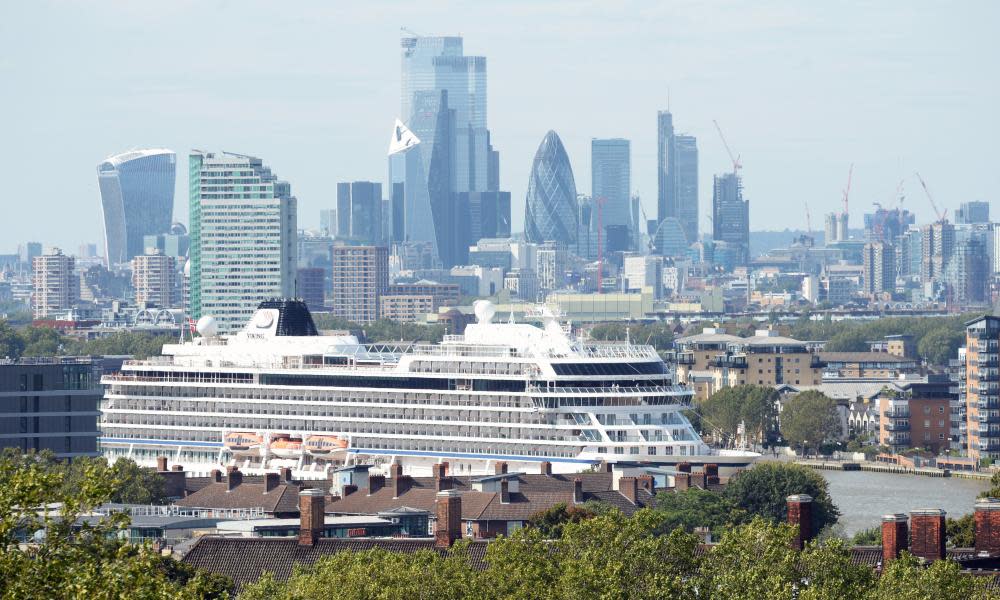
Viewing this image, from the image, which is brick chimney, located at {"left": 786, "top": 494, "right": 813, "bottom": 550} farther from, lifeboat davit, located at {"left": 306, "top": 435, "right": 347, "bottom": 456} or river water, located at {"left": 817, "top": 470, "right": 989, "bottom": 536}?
lifeboat davit, located at {"left": 306, "top": 435, "right": 347, "bottom": 456}

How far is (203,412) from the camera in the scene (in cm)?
9094

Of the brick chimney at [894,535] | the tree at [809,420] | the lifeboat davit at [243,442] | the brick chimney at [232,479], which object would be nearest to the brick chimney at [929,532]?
the brick chimney at [894,535]

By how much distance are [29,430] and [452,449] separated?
17.7 m

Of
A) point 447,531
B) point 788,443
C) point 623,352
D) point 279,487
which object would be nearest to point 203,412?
point 623,352

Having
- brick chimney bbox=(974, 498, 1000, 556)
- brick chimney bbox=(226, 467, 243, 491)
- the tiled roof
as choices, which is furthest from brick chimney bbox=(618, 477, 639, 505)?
brick chimney bbox=(974, 498, 1000, 556)

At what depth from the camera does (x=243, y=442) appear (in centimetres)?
8881

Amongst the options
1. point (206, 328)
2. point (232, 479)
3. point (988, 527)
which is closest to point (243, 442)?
point (206, 328)

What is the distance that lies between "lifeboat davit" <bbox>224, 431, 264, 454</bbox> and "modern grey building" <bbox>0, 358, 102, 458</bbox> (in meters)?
17.8

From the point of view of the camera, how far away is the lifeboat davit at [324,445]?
86062 mm

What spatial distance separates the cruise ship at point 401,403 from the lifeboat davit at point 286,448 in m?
0.05

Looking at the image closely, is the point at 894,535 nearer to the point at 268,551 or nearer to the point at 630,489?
the point at 268,551

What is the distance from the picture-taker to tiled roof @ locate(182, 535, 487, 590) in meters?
40.5

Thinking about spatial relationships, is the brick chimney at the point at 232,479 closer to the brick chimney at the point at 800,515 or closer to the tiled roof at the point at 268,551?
the tiled roof at the point at 268,551

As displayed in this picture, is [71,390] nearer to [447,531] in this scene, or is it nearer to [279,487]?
[279,487]
